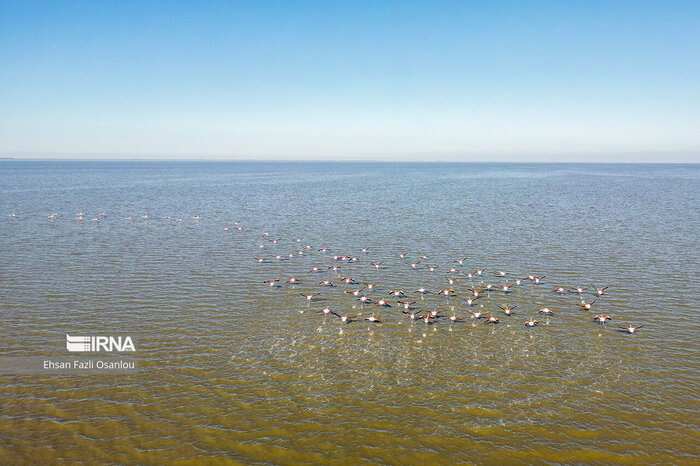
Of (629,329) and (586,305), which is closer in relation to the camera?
(629,329)

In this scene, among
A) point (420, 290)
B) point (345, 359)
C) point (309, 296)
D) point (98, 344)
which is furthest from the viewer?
point (420, 290)

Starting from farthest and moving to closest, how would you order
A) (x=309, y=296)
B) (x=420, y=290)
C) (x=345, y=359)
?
(x=420, y=290)
(x=309, y=296)
(x=345, y=359)

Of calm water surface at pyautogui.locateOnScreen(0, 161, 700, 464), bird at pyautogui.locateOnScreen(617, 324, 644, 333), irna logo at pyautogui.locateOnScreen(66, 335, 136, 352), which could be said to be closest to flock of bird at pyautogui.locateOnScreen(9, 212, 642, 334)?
bird at pyautogui.locateOnScreen(617, 324, 644, 333)

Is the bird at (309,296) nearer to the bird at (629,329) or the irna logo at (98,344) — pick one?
the irna logo at (98,344)

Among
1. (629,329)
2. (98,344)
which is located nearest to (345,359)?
(98,344)

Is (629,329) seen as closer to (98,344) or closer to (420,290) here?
(420,290)

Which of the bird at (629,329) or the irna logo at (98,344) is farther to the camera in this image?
→ the bird at (629,329)

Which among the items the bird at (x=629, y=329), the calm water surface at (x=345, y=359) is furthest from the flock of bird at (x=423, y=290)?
the calm water surface at (x=345, y=359)

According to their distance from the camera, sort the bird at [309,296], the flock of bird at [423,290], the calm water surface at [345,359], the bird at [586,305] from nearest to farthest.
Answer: the calm water surface at [345,359] → the flock of bird at [423,290] → the bird at [586,305] → the bird at [309,296]
